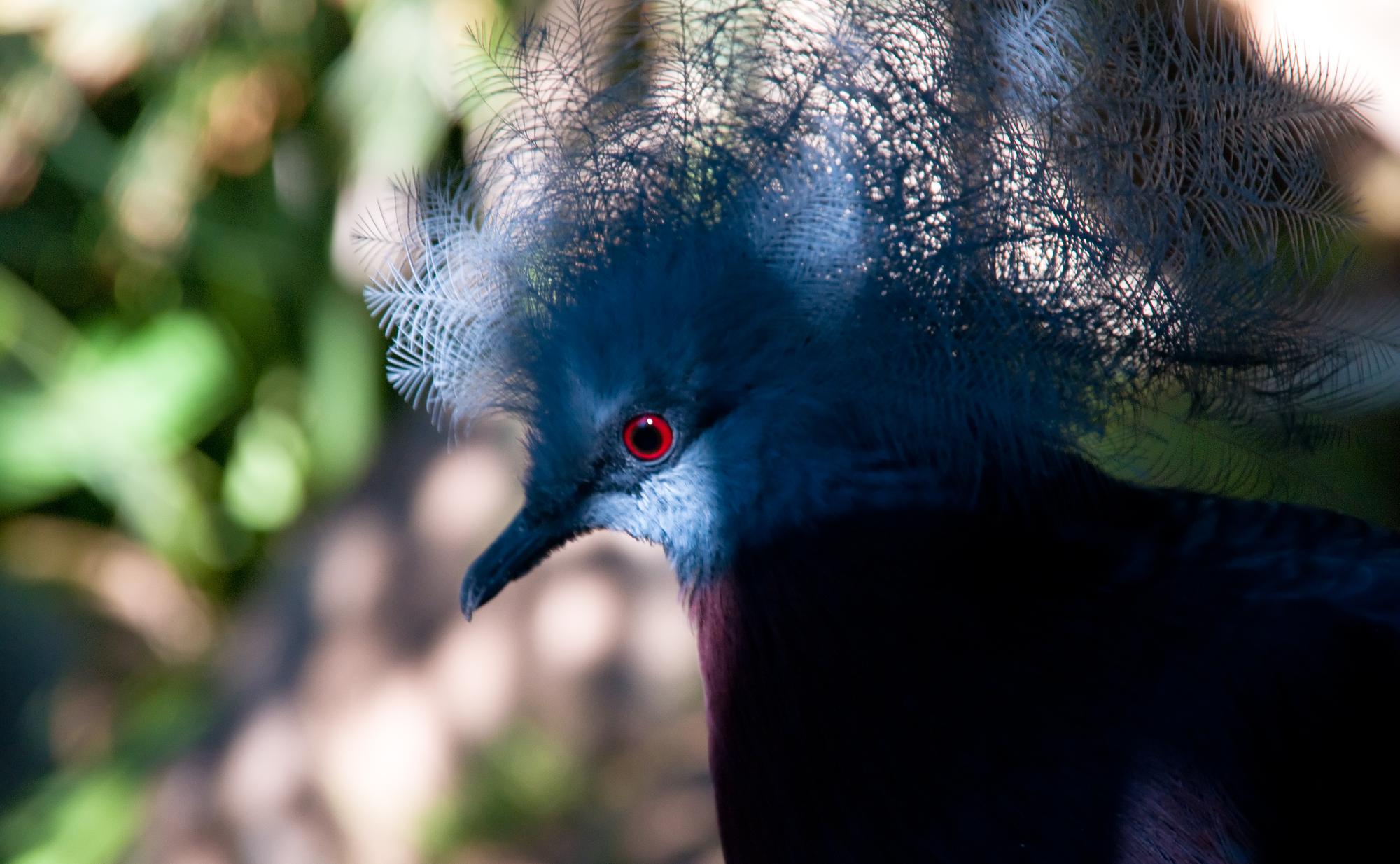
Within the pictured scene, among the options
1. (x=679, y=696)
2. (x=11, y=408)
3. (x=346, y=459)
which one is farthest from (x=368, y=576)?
(x=11, y=408)

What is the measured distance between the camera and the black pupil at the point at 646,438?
1167 millimetres

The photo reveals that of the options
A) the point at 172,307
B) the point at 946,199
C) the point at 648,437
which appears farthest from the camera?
the point at 172,307

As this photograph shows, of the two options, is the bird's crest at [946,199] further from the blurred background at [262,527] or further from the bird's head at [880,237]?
the blurred background at [262,527]

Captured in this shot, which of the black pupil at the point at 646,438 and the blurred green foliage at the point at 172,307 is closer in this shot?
the black pupil at the point at 646,438

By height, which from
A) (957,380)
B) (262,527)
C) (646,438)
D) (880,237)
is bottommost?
(262,527)

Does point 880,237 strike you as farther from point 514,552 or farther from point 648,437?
point 514,552

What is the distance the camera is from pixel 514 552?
1265mm

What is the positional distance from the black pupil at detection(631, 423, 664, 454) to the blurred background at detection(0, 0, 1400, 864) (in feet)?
4.74

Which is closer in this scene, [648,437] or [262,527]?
[648,437]

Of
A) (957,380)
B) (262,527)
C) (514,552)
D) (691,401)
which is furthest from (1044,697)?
(262,527)

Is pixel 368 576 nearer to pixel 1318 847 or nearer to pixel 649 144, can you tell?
pixel 649 144

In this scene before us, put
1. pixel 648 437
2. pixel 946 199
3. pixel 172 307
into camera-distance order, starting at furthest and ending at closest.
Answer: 1. pixel 172 307
2. pixel 648 437
3. pixel 946 199

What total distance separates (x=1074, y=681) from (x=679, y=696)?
168 cm

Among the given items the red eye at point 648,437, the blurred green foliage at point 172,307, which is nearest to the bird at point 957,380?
the red eye at point 648,437
